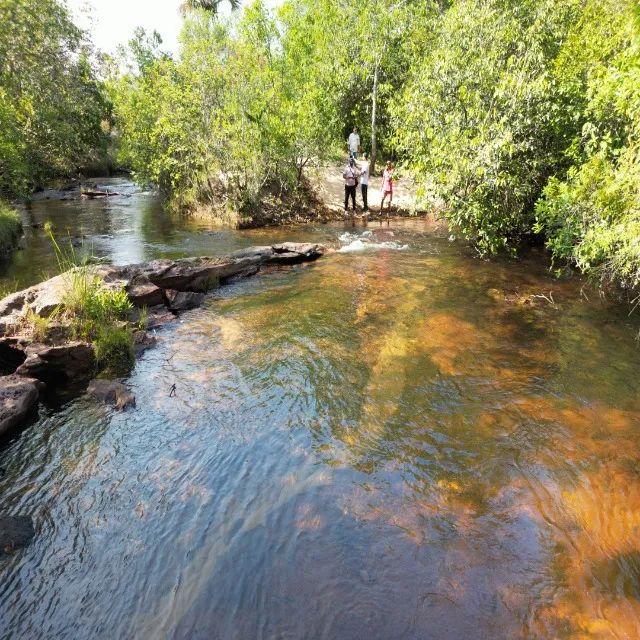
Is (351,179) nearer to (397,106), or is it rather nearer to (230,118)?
(397,106)

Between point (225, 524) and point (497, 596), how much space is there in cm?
258

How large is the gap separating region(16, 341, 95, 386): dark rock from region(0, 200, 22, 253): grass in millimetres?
10011

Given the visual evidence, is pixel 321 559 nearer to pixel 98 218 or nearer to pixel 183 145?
pixel 183 145

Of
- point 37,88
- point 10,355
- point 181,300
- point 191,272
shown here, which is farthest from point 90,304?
point 37,88

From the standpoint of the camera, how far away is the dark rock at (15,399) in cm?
613

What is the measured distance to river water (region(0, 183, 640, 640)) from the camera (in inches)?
152

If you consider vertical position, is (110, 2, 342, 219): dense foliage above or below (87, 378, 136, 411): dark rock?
above

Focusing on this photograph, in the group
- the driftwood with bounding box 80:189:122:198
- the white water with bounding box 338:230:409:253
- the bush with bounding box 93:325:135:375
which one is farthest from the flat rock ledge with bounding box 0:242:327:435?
the driftwood with bounding box 80:189:122:198

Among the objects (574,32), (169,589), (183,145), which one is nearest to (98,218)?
(183,145)

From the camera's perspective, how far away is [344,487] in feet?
17.0

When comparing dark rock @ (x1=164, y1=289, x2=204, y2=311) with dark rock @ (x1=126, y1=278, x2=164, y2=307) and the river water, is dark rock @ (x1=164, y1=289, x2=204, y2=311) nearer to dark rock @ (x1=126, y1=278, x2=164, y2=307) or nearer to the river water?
dark rock @ (x1=126, y1=278, x2=164, y2=307)

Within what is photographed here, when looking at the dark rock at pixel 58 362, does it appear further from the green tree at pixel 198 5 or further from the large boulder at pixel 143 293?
the green tree at pixel 198 5

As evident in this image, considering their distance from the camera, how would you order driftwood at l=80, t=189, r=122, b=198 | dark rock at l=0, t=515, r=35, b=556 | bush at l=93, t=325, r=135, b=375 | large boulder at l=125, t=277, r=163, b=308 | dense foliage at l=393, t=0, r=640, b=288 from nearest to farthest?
dark rock at l=0, t=515, r=35, b=556, bush at l=93, t=325, r=135, b=375, dense foliage at l=393, t=0, r=640, b=288, large boulder at l=125, t=277, r=163, b=308, driftwood at l=80, t=189, r=122, b=198

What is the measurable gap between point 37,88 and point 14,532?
75.0 ft
